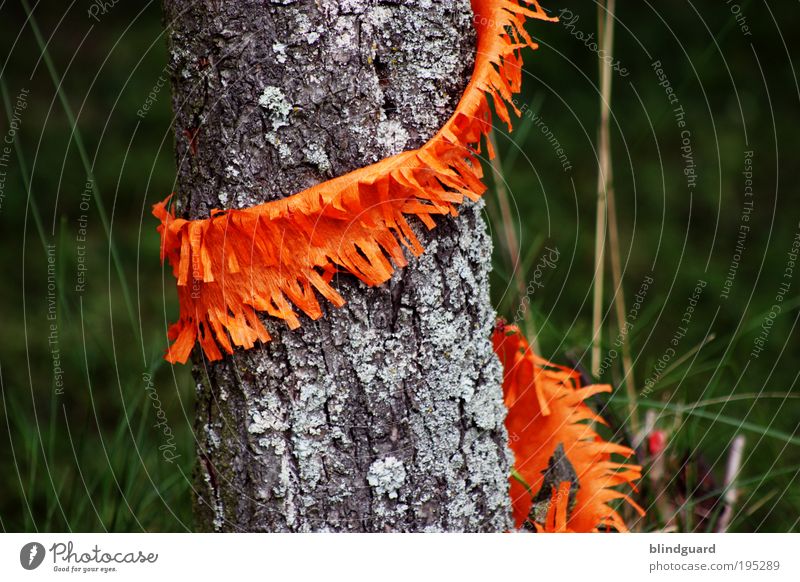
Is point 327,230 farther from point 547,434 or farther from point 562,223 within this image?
point 562,223

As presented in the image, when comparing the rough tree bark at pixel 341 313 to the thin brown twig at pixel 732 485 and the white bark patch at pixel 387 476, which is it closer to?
the white bark patch at pixel 387 476

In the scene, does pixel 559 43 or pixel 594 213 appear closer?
pixel 594 213

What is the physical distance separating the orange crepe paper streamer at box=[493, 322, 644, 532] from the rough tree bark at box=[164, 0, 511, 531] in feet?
0.39

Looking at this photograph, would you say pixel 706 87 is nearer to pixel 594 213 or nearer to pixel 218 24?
pixel 594 213

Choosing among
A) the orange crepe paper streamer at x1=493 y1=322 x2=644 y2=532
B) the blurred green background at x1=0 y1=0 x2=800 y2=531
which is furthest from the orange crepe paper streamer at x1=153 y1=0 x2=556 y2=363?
the blurred green background at x1=0 y1=0 x2=800 y2=531

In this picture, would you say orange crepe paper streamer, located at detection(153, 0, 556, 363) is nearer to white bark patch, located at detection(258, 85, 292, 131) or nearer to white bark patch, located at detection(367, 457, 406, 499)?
white bark patch, located at detection(258, 85, 292, 131)

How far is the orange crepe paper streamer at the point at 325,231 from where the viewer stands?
772 millimetres

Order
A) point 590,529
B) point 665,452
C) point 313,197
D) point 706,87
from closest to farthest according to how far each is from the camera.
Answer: point 313,197
point 590,529
point 665,452
point 706,87

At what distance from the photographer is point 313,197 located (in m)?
0.77
